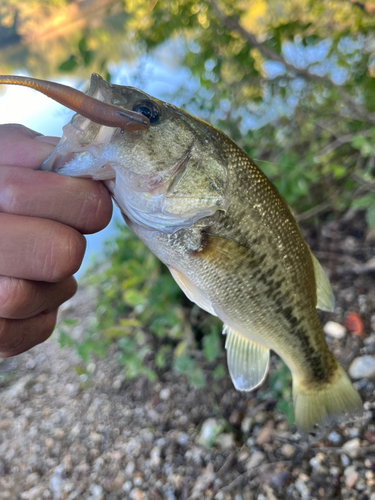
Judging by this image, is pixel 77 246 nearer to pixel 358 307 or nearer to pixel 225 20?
pixel 358 307

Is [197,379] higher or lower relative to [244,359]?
lower

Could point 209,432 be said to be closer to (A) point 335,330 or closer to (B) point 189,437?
(B) point 189,437

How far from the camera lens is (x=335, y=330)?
2.46 m

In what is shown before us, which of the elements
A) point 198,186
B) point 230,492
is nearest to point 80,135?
point 198,186

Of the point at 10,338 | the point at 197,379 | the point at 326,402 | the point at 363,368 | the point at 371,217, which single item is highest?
the point at 371,217

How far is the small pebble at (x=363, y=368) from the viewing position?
6.93 ft

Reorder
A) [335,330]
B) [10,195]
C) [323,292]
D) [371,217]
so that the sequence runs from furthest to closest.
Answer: [335,330], [371,217], [323,292], [10,195]

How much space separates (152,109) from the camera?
1217mm

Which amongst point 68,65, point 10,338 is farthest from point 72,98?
point 68,65

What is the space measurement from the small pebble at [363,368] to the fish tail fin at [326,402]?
58cm

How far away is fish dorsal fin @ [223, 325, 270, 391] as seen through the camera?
1.61 metres

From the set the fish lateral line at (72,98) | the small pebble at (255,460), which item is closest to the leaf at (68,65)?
the fish lateral line at (72,98)

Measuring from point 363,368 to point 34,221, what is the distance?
6.88 ft

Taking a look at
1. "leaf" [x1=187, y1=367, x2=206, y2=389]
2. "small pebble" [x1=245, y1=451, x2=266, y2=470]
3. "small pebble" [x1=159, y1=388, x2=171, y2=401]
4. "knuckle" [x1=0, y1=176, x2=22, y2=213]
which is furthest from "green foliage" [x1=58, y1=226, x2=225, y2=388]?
"knuckle" [x1=0, y1=176, x2=22, y2=213]
